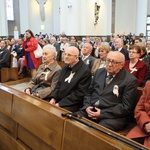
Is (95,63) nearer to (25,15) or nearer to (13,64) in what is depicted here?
(13,64)

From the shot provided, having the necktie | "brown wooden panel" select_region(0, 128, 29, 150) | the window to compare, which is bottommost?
"brown wooden panel" select_region(0, 128, 29, 150)

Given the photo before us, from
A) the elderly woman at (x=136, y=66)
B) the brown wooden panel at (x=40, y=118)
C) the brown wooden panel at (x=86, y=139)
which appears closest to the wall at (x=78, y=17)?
the elderly woman at (x=136, y=66)

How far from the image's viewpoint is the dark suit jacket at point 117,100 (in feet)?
8.05

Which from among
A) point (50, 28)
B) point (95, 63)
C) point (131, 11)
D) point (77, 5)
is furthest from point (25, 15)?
point (95, 63)

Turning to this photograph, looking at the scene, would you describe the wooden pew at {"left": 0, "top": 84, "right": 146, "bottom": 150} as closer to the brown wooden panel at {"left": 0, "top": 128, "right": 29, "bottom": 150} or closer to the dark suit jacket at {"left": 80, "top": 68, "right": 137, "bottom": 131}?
the brown wooden panel at {"left": 0, "top": 128, "right": 29, "bottom": 150}

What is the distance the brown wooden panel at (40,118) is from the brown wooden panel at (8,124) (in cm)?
17

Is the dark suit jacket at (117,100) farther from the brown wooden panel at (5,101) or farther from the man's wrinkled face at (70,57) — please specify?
the brown wooden panel at (5,101)

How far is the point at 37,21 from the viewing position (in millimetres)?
17453

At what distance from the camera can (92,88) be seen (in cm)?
284

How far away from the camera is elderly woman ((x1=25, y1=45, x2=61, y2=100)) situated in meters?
3.25

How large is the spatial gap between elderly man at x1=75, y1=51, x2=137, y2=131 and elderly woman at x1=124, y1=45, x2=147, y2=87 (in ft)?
3.30

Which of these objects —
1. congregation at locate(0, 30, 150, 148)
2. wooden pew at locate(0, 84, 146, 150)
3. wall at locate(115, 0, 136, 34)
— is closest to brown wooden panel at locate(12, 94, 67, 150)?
wooden pew at locate(0, 84, 146, 150)

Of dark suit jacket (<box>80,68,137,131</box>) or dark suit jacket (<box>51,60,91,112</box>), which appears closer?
dark suit jacket (<box>80,68,137,131</box>)

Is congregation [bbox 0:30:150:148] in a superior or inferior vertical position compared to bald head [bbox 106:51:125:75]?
inferior
